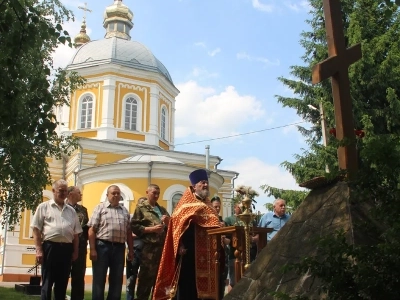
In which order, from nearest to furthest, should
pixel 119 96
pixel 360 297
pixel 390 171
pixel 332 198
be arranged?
pixel 360 297, pixel 390 171, pixel 332 198, pixel 119 96

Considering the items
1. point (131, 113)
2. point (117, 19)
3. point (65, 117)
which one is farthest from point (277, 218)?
point (117, 19)

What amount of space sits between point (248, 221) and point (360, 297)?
3.79 metres

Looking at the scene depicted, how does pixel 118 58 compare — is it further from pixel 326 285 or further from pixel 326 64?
pixel 326 285

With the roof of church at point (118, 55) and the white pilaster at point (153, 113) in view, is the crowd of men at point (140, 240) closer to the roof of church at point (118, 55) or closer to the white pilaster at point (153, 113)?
the white pilaster at point (153, 113)

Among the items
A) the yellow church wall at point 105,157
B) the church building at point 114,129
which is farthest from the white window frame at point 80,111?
the yellow church wall at point 105,157

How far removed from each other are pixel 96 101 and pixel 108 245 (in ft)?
71.7

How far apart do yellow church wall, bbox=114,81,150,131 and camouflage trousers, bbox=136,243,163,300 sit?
21077 mm

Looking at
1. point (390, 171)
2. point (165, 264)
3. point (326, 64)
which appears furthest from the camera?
point (165, 264)

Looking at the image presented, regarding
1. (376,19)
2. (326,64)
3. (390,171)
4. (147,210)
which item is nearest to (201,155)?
(376,19)

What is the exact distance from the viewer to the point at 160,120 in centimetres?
2891

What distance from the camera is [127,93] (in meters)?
28.2

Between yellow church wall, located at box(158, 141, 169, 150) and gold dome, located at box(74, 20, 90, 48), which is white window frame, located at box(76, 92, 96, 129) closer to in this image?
yellow church wall, located at box(158, 141, 169, 150)

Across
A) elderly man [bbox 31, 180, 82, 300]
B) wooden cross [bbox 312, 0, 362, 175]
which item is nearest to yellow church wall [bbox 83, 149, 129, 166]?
elderly man [bbox 31, 180, 82, 300]

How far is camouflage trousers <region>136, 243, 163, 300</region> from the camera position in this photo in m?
6.99
